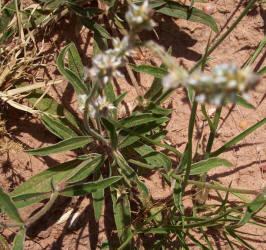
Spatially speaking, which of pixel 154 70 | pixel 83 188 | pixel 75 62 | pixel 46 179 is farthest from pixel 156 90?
pixel 46 179

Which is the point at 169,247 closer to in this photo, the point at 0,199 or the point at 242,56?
the point at 0,199

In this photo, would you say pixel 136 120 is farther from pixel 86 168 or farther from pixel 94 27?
pixel 94 27

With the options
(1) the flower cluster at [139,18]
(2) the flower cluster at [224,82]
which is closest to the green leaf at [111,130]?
(1) the flower cluster at [139,18]

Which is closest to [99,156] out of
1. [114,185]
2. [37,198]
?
[114,185]

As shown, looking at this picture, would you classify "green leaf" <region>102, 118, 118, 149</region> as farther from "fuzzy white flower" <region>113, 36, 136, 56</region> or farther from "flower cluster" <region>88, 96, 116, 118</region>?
"fuzzy white flower" <region>113, 36, 136, 56</region>

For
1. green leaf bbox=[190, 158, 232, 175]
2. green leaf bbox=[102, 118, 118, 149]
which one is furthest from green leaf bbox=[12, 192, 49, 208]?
green leaf bbox=[190, 158, 232, 175]

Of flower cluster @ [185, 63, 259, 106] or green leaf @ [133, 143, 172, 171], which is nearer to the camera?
flower cluster @ [185, 63, 259, 106]
